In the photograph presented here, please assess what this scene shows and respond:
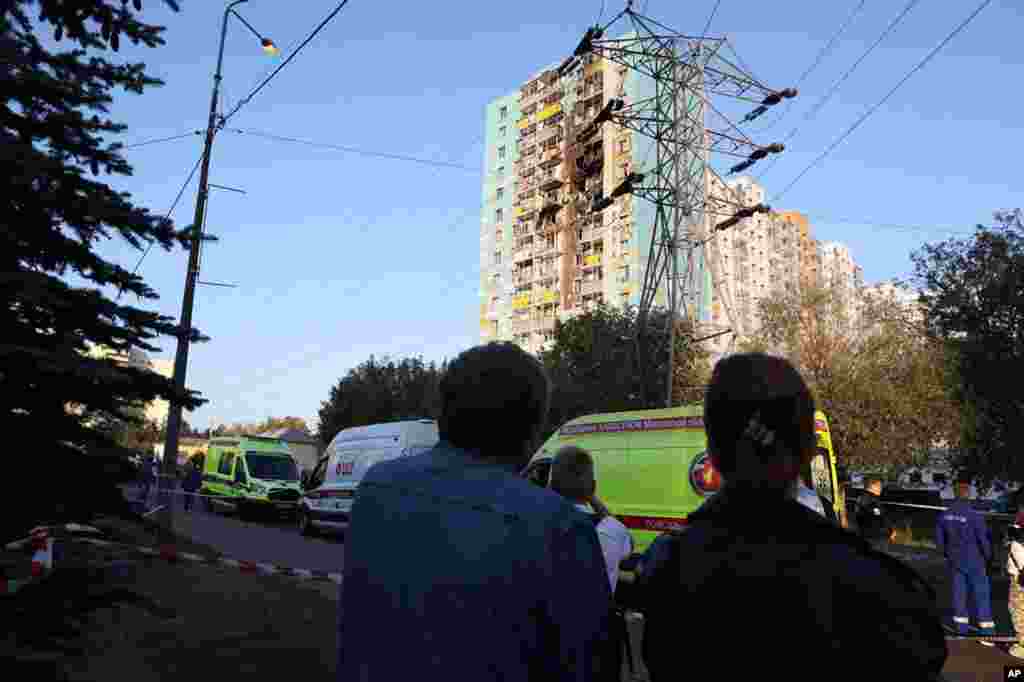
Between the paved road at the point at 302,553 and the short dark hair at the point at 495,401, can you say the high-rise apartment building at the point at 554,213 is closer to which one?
the paved road at the point at 302,553

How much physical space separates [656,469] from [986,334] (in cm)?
1266

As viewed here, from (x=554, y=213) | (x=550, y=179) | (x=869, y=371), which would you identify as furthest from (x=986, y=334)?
(x=550, y=179)

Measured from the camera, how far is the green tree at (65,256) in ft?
13.8

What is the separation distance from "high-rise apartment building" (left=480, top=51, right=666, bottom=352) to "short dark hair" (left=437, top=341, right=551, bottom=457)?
6090 centimetres

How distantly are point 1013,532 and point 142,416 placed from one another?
8862mm

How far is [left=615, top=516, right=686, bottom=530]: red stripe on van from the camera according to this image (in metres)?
10.9

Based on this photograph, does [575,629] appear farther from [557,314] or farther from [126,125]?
[557,314]

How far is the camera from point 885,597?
134 cm

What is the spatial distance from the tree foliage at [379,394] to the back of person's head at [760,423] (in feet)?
151

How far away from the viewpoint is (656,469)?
37.4 feet

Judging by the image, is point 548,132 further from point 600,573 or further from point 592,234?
point 600,573

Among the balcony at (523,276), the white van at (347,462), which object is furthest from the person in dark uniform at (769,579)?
the balcony at (523,276)

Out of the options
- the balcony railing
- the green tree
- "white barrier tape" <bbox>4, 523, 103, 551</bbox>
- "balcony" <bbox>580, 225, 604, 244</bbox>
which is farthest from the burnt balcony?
"white barrier tape" <bbox>4, 523, 103, 551</bbox>

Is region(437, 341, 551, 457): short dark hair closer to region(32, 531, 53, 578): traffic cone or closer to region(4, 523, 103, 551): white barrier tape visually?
region(32, 531, 53, 578): traffic cone
